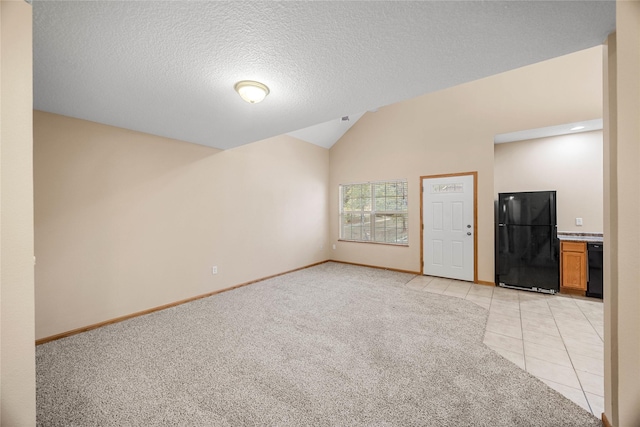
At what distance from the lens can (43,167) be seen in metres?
2.44

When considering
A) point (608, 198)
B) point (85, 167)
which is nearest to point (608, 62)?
point (608, 198)

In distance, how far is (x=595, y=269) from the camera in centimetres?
345

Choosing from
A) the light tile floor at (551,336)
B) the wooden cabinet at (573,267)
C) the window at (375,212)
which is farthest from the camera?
the window at (375,212)

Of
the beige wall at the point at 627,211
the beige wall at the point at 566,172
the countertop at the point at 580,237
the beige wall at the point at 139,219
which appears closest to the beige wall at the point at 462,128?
the beige wall at the point at 566,172

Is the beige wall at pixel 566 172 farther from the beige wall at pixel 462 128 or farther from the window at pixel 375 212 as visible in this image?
the window at pixel 375 212

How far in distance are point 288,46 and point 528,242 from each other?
4.50m

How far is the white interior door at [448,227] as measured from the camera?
173 inches

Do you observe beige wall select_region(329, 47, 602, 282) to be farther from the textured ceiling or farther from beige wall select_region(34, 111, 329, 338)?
the textured ceiling

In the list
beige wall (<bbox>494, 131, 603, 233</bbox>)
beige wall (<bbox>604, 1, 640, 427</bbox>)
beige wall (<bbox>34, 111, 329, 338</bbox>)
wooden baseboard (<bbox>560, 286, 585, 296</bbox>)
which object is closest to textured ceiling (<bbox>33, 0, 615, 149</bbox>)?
beige wall (<bbox>604, 1, 640, 427</bbox>)

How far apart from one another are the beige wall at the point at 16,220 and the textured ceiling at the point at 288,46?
0.48m

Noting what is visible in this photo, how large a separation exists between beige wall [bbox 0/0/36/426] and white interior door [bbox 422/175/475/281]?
16.7 ft

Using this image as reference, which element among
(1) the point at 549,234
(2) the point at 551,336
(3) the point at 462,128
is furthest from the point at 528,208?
(2) the point at 551,336

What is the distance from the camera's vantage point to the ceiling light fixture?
1908 mm

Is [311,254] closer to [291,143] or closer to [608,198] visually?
[291,143]
